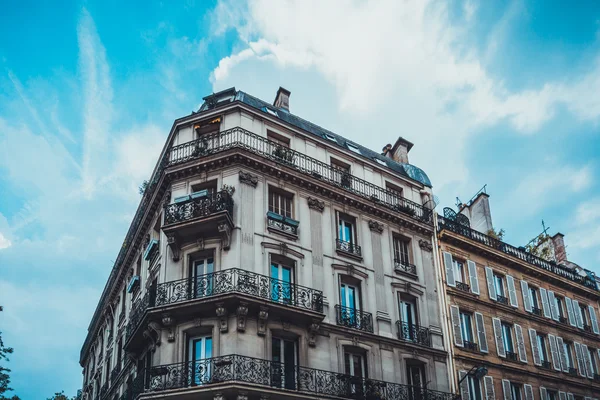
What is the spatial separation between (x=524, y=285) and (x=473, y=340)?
527 cm

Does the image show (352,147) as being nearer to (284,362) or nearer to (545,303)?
(284,362)

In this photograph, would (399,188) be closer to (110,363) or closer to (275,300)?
(275,300)

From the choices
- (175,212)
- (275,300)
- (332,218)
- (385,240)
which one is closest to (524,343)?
(385,240)

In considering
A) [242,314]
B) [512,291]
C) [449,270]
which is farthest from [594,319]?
[242,314]

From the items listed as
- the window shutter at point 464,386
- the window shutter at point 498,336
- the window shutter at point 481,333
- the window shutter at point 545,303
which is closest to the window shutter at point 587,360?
the window shutter at point 545,303

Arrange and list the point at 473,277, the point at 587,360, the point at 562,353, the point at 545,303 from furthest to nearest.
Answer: the point at 587,360 < the point at 545,303 < the point at 562,353 < the point at 473,277

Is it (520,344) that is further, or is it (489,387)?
(520,344)

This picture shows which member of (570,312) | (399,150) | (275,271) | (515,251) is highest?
(399,150)

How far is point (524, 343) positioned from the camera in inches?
1101

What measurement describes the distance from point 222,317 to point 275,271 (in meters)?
2.68

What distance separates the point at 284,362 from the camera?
2022cm

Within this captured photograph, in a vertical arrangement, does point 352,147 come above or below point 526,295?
above

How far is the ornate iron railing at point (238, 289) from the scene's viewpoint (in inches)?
789

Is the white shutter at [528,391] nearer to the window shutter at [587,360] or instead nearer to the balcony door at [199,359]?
the window shutter at [587,360]
